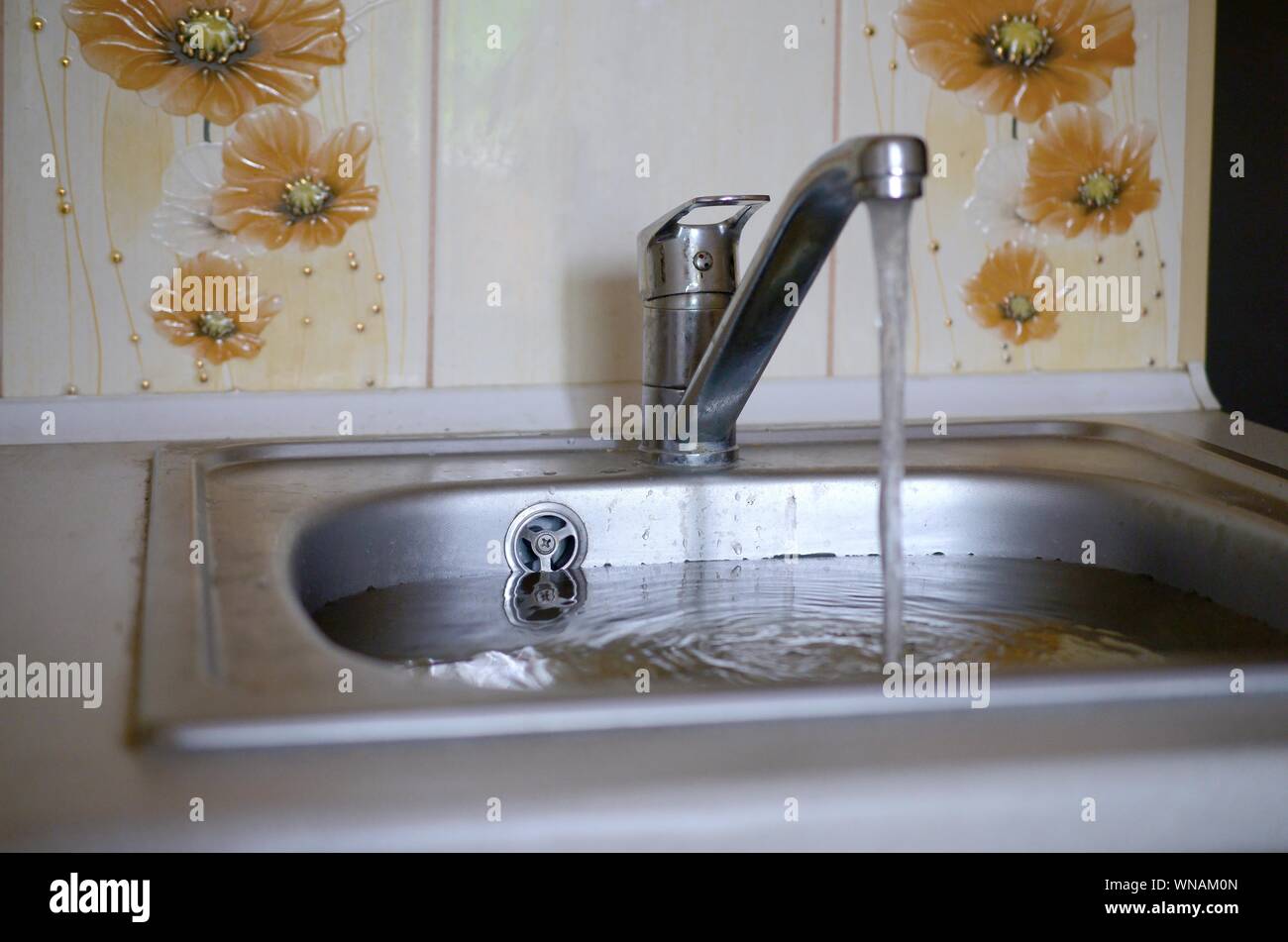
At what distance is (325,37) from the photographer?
3.32 feet

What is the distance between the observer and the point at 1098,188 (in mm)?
1143

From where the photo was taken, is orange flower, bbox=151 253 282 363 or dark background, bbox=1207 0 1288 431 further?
dark background, bbox=1207 0 1288 431

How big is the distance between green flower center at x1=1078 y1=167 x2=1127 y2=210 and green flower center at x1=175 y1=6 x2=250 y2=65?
0.72 meters

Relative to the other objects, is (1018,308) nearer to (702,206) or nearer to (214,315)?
(702,206)

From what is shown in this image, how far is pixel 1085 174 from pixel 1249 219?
16 centimetres

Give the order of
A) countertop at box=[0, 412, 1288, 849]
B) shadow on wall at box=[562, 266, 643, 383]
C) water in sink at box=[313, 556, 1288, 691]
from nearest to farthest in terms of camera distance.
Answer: countertop at box=[0, 412, 1288, 849] → water in sink at box=[313, 556, 1288, 691] → shadow on wall at box=[562, 266, 643, 383]

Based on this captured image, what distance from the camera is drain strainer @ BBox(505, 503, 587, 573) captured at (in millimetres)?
874

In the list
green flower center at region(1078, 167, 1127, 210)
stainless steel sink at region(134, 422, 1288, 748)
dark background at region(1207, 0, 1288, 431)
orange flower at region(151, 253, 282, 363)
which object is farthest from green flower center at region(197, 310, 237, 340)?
dark background at region(1207, 0, 1288, 431)

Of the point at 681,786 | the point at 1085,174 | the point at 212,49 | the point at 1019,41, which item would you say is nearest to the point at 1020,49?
the point at 1019,41

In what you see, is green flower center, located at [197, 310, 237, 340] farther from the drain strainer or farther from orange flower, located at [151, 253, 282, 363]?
the drain strainer
